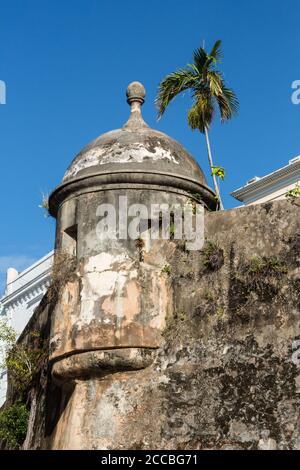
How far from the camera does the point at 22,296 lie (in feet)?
75.7

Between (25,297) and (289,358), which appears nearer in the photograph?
(289,358)

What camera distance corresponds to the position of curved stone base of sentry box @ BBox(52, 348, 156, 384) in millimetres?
7102

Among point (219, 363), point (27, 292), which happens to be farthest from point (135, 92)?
point (27, 292)

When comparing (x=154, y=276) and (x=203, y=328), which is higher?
(x=154, y=276)

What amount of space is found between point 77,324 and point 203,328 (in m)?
1.10

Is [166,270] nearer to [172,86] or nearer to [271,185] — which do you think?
[172,86]

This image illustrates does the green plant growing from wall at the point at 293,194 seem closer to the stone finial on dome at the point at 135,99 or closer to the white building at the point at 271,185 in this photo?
the stone finial on dome at the point at 135,99

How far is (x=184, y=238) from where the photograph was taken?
7703 mm

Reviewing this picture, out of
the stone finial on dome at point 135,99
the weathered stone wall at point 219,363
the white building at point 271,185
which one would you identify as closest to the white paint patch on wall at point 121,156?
the stone finial on dome at point 135,99

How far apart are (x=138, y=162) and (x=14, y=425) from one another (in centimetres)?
330

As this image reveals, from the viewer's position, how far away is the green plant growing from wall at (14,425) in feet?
29.5

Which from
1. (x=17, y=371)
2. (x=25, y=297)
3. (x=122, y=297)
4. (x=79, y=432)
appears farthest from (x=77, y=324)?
(x=25, y=297)

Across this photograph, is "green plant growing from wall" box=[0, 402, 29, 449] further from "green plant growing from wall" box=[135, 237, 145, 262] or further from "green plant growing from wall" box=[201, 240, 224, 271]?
"green plant growing from wall" box=[201, 240, 224, 271]

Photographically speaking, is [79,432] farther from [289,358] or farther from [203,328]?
[289,358]
